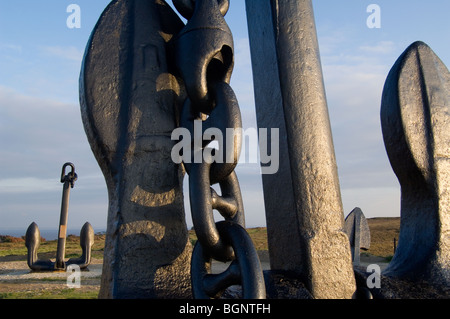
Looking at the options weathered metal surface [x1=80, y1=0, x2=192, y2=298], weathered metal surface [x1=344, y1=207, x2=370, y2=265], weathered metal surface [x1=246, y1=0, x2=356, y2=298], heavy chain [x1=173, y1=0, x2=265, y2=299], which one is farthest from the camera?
weathered metal surface [x1=344, y1=207, x2=370, y2=265]

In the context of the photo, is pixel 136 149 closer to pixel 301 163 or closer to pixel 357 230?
pixel 301 163

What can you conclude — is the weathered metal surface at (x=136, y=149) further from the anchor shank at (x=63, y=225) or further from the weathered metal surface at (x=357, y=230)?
the anchor shank at (x=63, y=225)

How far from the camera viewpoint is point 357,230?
398 cm

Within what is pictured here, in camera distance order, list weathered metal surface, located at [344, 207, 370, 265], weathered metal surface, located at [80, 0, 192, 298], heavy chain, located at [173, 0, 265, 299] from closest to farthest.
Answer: heavy chain, located at [173, 0, 265, 299]
weathered metal surface, located at [80, 0, 192, 298]
weathered metal surface, located at [344, 207, 370, 265]

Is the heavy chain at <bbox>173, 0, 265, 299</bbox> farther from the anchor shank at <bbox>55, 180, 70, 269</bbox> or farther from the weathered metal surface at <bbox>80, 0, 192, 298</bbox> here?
the anchor shank at <bbox>55, 180, 70, 269</bbox>

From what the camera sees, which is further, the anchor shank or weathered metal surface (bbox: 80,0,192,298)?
the anchor shank

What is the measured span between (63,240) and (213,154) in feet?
24.4

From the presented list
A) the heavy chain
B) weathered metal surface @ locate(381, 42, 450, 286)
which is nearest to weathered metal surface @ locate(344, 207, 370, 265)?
weathered metal surface @ locate(381, 42, 450, 286)

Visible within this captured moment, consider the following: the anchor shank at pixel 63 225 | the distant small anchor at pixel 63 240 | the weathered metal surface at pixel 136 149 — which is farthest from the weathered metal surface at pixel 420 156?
the anchor shank at pixel 63 225

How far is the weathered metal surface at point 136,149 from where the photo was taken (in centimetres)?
149

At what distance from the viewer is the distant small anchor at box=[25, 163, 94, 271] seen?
7844 millimetres

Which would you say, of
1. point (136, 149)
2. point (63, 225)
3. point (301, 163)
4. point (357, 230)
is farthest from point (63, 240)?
point (301, 163)

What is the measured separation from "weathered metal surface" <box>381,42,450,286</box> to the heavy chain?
2.66ft
